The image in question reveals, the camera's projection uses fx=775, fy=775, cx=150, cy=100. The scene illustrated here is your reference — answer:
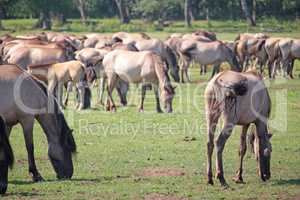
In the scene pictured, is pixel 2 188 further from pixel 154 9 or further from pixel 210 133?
pixel 154 9

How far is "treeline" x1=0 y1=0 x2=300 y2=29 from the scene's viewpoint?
226ft

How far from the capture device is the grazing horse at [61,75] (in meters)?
21.5

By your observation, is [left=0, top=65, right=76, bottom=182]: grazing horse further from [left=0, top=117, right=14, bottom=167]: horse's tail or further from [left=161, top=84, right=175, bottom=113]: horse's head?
[left=161, top=84, right=175, bottom=113]: horse's head

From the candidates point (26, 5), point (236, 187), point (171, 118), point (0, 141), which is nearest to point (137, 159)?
point (236, 187)

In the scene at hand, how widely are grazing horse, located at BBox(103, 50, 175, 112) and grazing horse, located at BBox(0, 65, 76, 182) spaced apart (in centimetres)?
919

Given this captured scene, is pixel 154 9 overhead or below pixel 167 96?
below

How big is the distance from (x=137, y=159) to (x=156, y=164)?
26.7 inches

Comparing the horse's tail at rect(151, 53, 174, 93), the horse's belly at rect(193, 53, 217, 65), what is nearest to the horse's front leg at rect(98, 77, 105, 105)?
the horse's tail at rect(151, 53, 174, 93)

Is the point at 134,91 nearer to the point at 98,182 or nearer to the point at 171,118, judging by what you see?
the point at 171,118

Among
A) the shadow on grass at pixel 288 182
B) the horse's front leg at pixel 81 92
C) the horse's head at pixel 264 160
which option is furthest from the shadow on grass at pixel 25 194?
the horse's front leg at pixel 81 92

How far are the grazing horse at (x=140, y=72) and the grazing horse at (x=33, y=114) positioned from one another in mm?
9194

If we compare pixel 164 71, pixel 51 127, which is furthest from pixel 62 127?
pixel 164 71

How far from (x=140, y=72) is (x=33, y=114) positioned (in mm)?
10596

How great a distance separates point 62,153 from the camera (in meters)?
12.2
